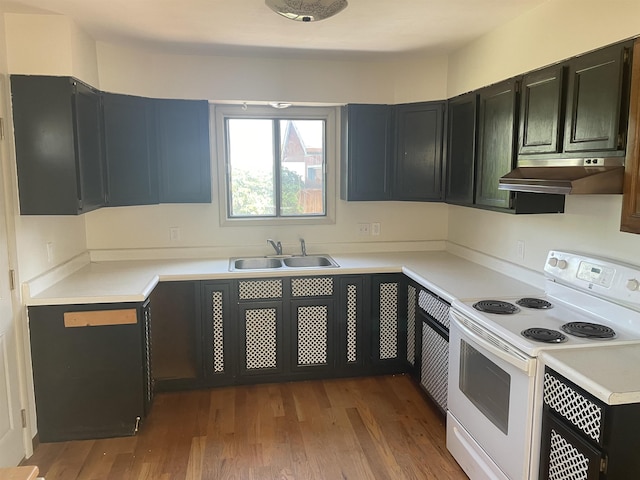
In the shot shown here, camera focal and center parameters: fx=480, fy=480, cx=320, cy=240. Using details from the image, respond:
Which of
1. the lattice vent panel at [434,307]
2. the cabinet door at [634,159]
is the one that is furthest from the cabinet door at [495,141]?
the cabinet door at [634,159]

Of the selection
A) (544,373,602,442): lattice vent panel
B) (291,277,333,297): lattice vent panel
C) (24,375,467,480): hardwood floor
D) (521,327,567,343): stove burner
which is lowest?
(24,375,467,480): hardwood floor

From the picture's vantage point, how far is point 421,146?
363 centimetres

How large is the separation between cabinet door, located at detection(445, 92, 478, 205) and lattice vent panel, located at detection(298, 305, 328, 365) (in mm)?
1255

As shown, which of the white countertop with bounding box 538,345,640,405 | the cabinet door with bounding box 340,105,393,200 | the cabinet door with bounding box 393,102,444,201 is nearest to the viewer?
the white countertop with bounding box 538,345,640,405

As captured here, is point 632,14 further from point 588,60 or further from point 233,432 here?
point 233,432

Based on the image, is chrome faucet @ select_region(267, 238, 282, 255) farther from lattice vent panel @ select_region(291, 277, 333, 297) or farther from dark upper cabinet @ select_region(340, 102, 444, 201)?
dark upper cabinet @ select_region(340, 102, 444, 201)

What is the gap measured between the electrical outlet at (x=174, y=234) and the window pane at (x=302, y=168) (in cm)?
84

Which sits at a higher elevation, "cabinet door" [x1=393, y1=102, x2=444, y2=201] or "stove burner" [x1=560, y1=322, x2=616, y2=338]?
"cabinet door" [x1=393, y1=102, x2=444, y2=201]

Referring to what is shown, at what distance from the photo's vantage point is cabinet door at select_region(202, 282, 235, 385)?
10.9ft

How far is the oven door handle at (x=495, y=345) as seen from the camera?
194cm

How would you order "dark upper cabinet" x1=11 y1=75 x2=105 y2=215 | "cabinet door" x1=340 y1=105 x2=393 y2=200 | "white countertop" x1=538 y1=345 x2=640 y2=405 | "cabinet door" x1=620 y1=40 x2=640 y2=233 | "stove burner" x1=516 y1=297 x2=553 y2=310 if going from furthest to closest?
"cabinet door" x1=340 y1=105 x2=393 y2=200, "dark upper cabinet" x1=11 y1=75 x2=105 y2=215, "stove burner" x1=516 y1=297 x2=553 y2=310, "cabinet door" x1=620 y1=40 x2=640 y2=233, "white countertop" x1=538 y1=345 x2=640 y2=405

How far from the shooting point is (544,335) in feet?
6.75

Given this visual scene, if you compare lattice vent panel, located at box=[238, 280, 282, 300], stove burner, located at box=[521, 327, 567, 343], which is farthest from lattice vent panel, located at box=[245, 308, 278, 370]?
stove burner, located at box=[521, 327, 567, 343]

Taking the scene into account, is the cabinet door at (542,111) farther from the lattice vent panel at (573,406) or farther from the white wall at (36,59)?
the white wall at (36,59)
